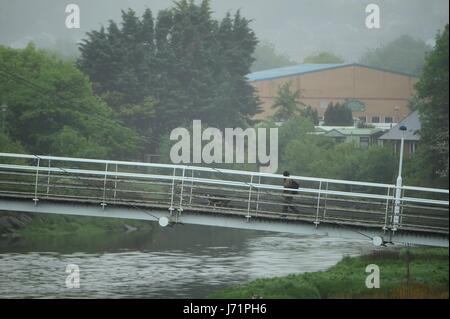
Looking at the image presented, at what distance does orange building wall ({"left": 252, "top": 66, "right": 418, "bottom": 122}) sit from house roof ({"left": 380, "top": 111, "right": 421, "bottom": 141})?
33.4 meters

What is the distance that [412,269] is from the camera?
42.1 metres

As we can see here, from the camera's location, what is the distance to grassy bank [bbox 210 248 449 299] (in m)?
37.9

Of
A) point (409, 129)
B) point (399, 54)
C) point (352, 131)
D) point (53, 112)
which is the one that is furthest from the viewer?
point (399, 54)

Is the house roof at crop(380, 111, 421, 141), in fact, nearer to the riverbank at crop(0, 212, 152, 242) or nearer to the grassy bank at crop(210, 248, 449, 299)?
the riverbank at crop(0, 212, 152, 242)

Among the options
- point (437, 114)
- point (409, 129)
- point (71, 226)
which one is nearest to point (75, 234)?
point (71, 226)

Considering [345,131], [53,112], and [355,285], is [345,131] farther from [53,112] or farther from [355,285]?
[355,285]

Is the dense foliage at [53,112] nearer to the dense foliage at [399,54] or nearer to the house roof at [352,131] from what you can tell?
the house roof at [352,131]

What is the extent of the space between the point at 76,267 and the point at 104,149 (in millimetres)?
32982

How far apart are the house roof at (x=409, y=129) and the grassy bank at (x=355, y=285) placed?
39.5 meters

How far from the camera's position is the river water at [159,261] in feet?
142

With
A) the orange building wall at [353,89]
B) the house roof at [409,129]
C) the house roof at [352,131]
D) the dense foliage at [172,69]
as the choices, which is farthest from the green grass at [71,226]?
the orange building wall at [353,89]

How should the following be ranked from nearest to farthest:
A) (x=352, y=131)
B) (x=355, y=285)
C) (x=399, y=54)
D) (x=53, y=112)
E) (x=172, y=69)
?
(x=355, y=285), (x=53, y=112), (x=172, y=69), (x=352, y=131), (x=399, y=54)

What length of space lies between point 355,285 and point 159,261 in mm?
14799

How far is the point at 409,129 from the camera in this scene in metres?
85.1
